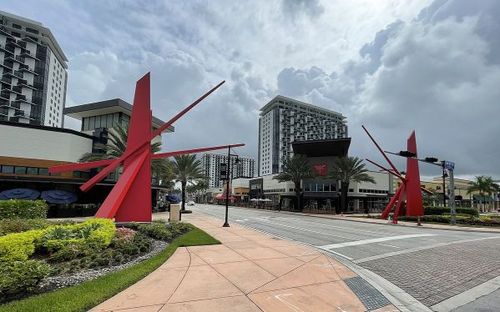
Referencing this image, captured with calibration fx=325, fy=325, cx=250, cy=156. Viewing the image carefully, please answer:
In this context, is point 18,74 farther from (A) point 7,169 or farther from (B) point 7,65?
(A) point 7,169

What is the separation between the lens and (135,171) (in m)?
18.9

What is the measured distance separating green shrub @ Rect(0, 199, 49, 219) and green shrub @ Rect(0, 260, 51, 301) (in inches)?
629

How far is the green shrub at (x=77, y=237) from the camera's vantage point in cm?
1066

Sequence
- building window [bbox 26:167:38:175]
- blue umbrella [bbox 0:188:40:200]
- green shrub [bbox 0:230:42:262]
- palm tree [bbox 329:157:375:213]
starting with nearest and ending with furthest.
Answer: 1. green shrub [bbox 0:230:42:262]
2. blue umbrella [bbox 0:188:40:200]
3. building window [bbox 26:167:38:175]
4. palm tree [bbox 329:157:375:213]

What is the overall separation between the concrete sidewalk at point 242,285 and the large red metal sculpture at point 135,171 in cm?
696

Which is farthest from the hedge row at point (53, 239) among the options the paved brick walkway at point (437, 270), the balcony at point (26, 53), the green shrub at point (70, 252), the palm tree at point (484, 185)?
the balcony at point (26, 53)

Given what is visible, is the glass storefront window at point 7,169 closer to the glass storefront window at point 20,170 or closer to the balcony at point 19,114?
the glass storefront window at point 20,170

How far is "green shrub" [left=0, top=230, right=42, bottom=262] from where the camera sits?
8.73 metres

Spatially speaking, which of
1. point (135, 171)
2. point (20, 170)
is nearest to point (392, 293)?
point (135, 171)

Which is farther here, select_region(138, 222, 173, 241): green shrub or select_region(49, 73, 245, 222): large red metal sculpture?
select_region(49, 73, 245, 222): large red metal sculpture

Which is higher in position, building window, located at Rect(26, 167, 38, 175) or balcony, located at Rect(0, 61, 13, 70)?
balcony, located at Rect(0, 61, 13, 70)

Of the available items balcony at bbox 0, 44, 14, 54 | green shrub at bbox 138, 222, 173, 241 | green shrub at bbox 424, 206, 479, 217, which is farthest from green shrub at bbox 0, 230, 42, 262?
balcony at bbox 0, 44, 14, 54

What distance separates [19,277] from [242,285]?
5.01 m

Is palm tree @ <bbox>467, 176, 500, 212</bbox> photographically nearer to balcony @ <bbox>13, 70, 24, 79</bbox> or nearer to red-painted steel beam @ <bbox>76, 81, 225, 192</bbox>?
red-painted steel beam @ <bbox>76, 81, 225, 192</bbox>
